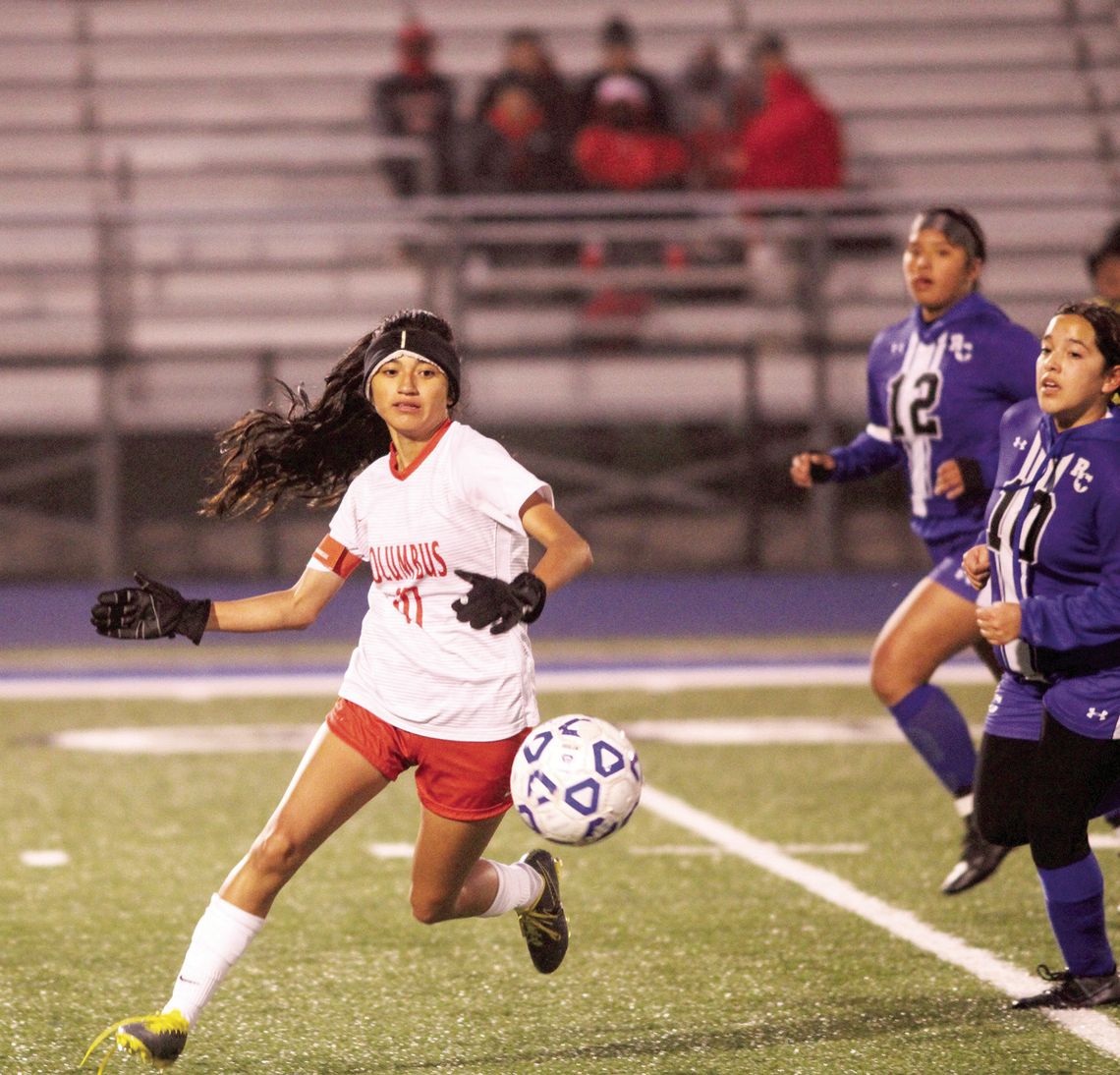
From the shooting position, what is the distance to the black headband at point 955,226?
6.42 metres

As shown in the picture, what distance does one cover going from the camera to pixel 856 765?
337 inches

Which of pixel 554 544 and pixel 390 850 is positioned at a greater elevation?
pixel 554 544

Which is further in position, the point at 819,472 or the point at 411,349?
the point at 819,472

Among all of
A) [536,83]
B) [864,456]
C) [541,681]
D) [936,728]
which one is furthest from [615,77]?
[936,728]

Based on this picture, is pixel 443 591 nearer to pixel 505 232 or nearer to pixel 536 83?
pixel 505 232

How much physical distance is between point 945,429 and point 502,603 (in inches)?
107

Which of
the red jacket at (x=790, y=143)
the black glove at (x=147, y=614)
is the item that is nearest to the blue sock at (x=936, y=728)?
the black glove at (x=147, y=614)

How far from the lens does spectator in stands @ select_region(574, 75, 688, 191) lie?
A: 51.9 feet

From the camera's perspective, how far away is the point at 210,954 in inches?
172

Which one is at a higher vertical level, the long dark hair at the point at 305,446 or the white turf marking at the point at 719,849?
A: the long dark hair at the point at 305,446

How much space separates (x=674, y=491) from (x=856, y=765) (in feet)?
19.8

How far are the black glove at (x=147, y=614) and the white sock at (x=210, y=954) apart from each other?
626mm

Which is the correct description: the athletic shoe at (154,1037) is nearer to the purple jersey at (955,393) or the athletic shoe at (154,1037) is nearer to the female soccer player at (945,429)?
the female soccer player at (945,429)

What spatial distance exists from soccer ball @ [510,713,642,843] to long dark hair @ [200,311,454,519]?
94 centimetres
